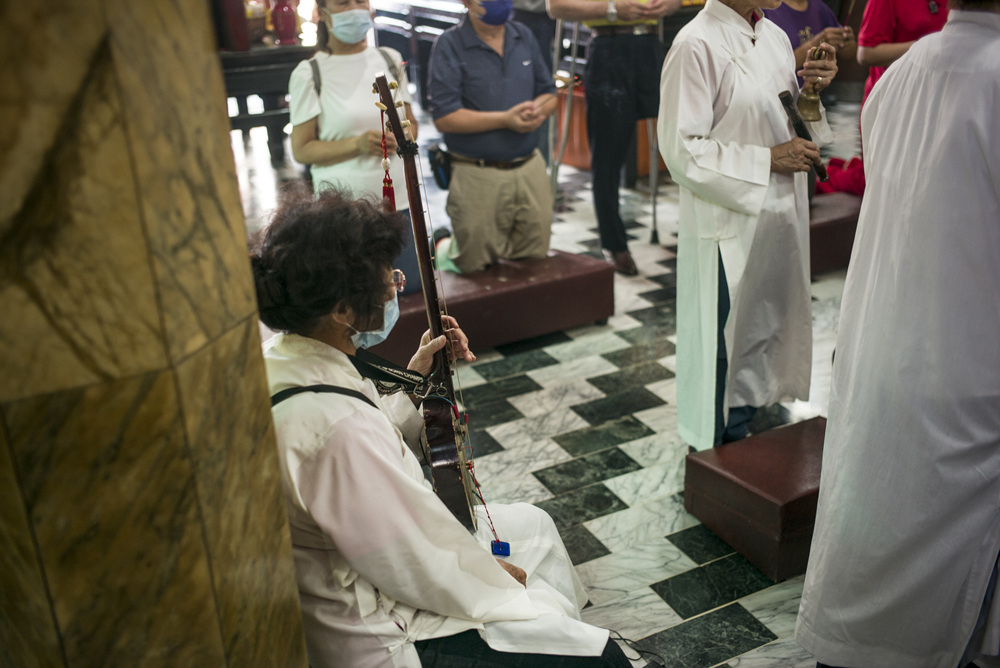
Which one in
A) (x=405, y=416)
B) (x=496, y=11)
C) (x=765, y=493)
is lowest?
(x=765, y=493)

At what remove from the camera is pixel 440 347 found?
213cm

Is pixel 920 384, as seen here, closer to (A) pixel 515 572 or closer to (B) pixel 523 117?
(A) pixel 515 572

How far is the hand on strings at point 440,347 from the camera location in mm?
2115

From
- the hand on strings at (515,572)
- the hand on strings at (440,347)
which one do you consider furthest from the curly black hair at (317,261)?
the hand on strings at (515,572)

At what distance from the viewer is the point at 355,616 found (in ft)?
5.22

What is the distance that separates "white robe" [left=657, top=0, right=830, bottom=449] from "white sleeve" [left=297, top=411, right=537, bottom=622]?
157cm

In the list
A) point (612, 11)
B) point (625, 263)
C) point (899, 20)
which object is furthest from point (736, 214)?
point (625, 263)

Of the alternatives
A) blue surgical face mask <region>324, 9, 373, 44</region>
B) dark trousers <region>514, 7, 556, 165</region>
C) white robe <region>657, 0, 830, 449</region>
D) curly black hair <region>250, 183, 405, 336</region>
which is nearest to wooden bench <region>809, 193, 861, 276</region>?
dark trousers <region>514, 7, 556, 165</region>

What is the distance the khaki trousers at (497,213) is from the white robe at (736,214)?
1.49m

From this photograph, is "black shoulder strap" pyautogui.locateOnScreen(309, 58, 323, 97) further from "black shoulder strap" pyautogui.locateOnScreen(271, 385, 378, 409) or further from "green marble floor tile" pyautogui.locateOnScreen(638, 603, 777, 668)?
"green marble floor tile" pyautogui.locateOnScreen(638, 603, 777, 668)

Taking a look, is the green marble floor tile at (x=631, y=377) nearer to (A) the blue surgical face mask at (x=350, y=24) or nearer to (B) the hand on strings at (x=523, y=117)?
(B) the hand on strings at (x=523, y=117)

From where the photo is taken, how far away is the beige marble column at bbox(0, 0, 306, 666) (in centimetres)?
86

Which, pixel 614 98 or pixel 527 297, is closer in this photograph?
pixel 527 297

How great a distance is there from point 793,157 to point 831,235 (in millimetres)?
2503
